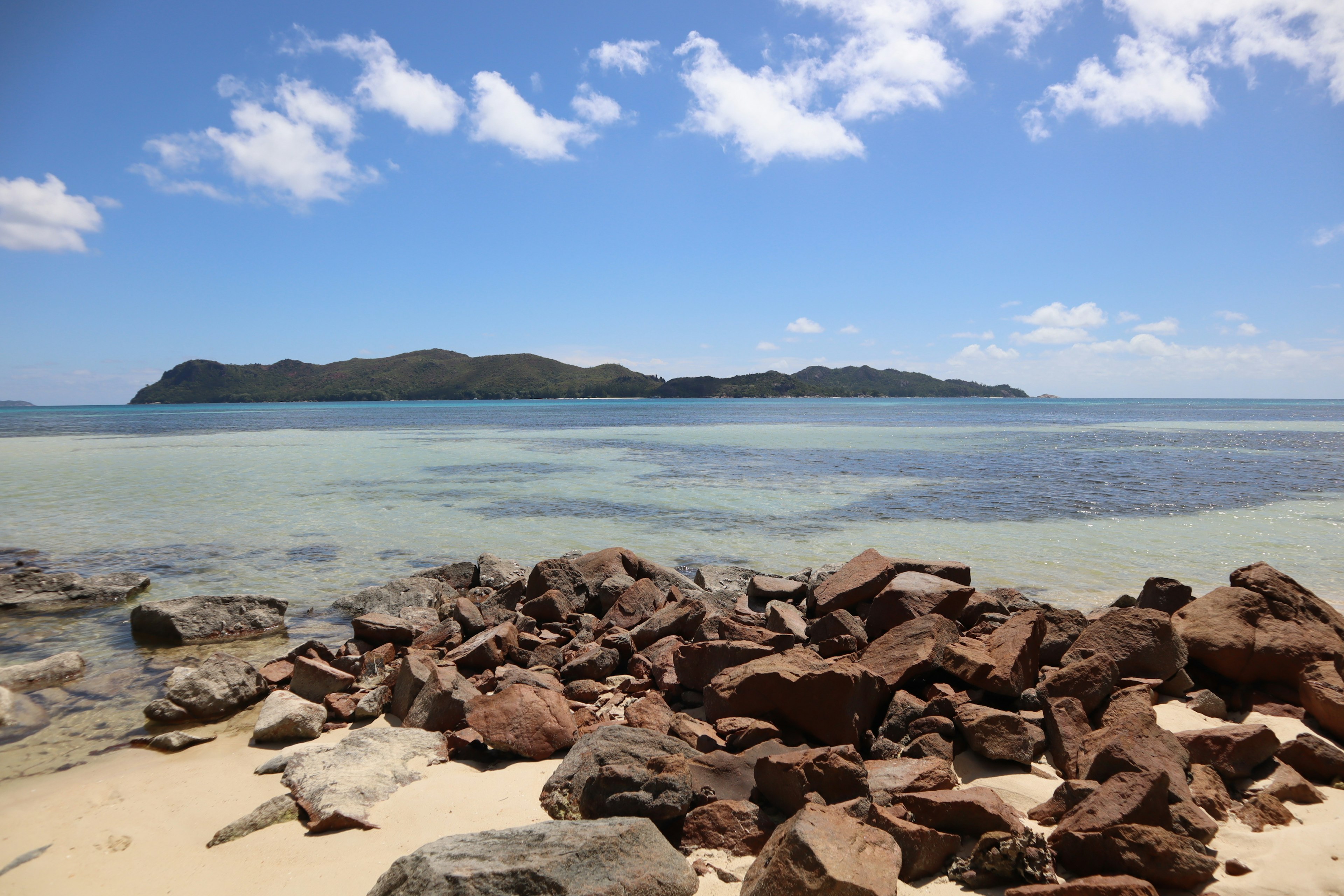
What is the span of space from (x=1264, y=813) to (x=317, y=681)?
6.81 m

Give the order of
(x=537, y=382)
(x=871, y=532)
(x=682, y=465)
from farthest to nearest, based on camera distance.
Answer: (x=537, y=382), (x=682, y=465), (x=871, y=532)

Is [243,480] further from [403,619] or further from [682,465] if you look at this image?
[403,619]

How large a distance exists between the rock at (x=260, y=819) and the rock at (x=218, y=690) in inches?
85.1

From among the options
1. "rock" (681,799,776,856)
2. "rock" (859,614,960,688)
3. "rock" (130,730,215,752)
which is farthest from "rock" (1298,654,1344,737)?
"rock" (130,730,215,752)

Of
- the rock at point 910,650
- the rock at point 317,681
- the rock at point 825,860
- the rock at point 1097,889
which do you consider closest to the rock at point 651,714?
the rock at point 910,650

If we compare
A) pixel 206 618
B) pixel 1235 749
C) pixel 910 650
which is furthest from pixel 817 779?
pixel 206 618

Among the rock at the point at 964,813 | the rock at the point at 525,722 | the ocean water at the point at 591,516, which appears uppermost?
the rock at the point at 964,813

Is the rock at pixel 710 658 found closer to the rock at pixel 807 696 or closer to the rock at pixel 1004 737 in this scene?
the rock at pixel 807 696

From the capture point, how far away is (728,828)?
3615 mm

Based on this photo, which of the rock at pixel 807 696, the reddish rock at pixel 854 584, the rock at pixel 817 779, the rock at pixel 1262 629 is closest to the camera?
the rock at pixel 817 779

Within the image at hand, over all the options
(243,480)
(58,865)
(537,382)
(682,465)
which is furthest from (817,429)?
(537,382)

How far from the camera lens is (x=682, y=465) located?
2967 centimetres

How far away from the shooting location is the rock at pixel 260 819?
399cm

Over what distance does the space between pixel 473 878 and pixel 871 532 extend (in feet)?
42.5
